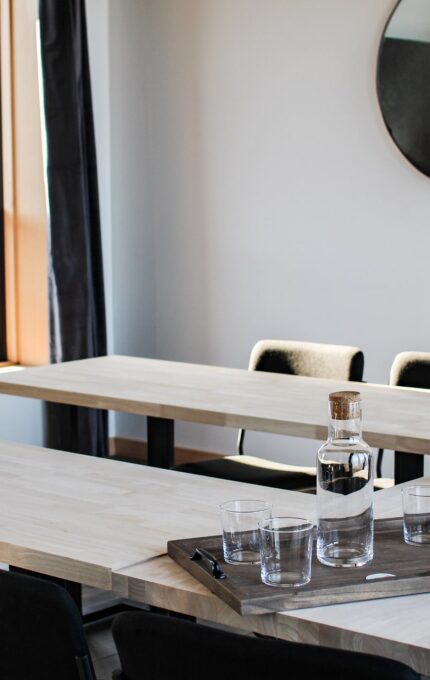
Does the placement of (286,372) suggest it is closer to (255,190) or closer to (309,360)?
(309,360)

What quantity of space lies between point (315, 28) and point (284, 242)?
0.92m

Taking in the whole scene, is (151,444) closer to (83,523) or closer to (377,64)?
(83,523)

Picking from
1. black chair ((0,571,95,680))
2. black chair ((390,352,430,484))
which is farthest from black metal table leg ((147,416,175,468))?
black chair ((0,571,95,680))

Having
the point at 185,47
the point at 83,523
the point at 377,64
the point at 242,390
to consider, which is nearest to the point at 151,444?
the point at 242,390

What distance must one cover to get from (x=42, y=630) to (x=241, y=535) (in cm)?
36

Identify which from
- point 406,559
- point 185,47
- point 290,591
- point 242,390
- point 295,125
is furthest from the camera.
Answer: point 185,47

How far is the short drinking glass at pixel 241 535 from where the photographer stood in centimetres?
152

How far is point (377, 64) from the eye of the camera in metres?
4.25

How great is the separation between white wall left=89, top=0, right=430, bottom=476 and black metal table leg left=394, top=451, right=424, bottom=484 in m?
1.73

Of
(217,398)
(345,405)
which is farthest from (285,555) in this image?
(217,398)

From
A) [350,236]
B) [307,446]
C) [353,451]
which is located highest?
[350,236]

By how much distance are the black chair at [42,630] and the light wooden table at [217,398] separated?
1.30 m

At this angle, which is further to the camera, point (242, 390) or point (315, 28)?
point (315, 28)

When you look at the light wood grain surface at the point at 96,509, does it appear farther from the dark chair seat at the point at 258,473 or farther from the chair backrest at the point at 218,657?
the dark chair seat at the point at 258,473
